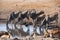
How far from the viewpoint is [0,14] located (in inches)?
88.6

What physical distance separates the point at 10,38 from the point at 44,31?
0.40 metres

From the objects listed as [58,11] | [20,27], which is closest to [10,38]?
[20,27]

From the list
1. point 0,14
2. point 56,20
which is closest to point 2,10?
point 0,14

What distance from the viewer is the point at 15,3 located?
7.42 ft

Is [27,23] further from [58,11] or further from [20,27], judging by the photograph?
[58,11]

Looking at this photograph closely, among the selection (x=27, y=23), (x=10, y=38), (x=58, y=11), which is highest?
(x=58, y=11)

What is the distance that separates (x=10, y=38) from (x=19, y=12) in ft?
1.04

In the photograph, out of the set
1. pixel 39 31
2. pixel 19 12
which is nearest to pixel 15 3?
pixel 19 12

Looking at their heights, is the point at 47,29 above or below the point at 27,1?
below

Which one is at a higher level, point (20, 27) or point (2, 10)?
point (2, 10)

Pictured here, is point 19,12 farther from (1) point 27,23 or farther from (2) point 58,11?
(2) point 58,11

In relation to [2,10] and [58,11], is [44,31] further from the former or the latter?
[2,10]

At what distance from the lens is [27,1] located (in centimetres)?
224

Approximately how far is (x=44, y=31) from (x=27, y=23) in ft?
0.71
